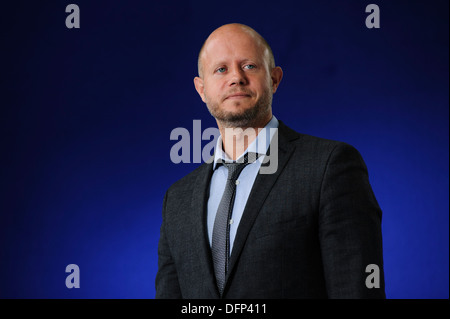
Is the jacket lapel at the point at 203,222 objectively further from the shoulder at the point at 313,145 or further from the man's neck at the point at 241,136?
the shoulder at the point at 313,145

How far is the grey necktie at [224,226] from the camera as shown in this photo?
60.9 inches

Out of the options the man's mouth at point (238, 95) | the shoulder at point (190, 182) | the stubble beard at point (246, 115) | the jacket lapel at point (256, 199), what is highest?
the man's mouth at point (238, 95)

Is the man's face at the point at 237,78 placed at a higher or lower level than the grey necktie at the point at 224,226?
higher

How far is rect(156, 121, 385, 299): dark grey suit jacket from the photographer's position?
1.40 metres

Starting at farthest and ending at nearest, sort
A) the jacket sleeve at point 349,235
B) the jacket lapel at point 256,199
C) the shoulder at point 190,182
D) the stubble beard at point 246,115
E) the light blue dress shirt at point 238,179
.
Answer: the shoulder at point 190,182 → the stubble beard at point 246,115 → the light blue dress shirt at point 238,179 → the jacket lapel at point 256,199 → the jacket sleeve at point 349,235

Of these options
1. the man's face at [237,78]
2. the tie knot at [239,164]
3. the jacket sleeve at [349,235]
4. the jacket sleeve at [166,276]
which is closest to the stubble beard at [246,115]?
the man's face at [237,78]

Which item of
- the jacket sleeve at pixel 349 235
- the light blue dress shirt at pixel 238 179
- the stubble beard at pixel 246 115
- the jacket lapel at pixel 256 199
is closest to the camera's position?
the jacket sleeve at pixel 349 235

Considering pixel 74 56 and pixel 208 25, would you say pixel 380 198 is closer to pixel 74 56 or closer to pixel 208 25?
pixel 208 25

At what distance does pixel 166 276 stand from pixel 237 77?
737 mm

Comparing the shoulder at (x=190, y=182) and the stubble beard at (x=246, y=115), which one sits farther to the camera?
the shoulder at (x=190, y=182)

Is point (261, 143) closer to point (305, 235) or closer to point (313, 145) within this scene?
point (313, 145)

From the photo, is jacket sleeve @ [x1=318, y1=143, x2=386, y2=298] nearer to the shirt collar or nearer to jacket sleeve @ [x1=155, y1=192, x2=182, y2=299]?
the shirt collar

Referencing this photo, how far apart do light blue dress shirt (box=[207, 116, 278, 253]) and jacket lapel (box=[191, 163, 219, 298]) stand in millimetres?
21
